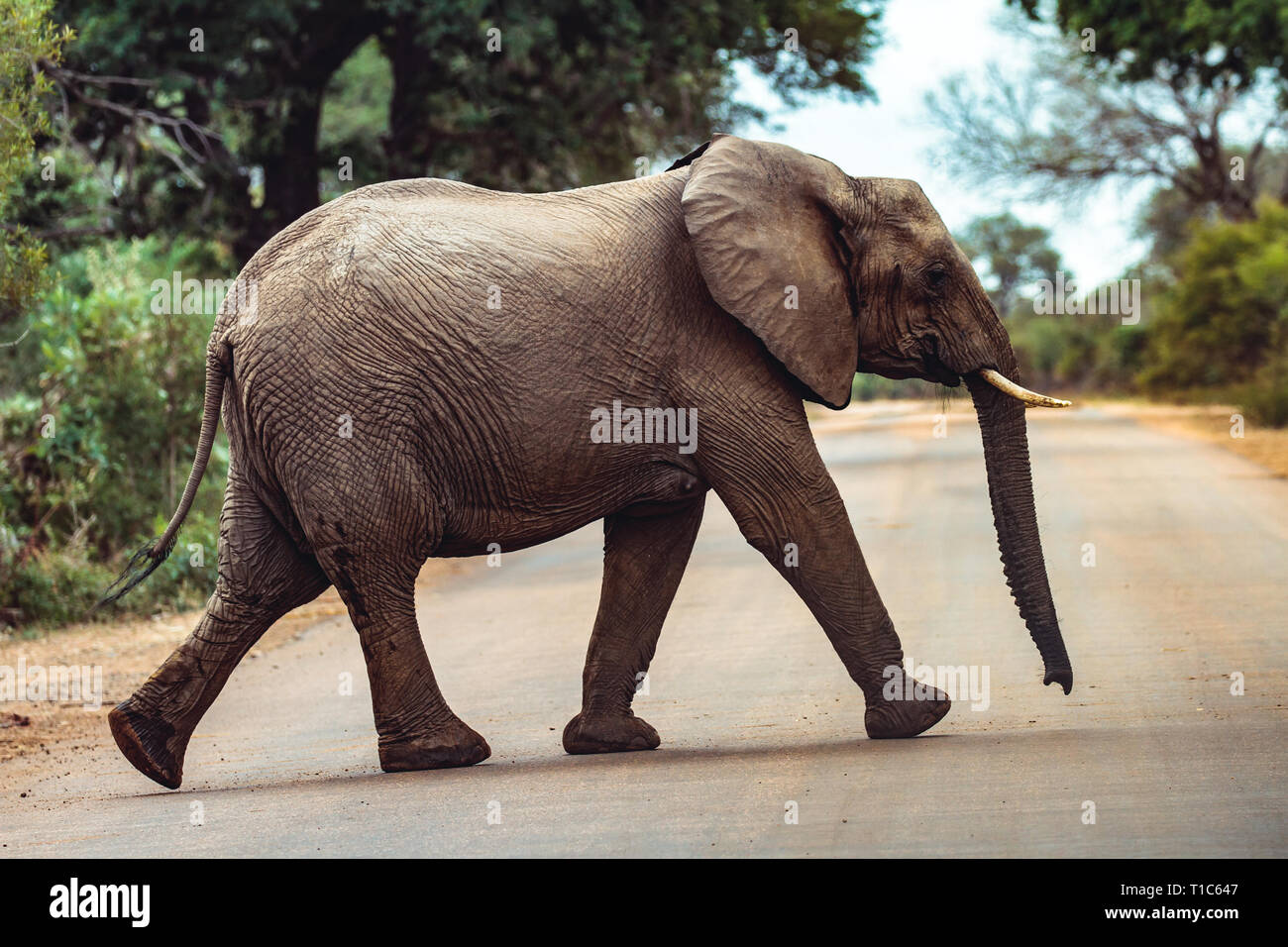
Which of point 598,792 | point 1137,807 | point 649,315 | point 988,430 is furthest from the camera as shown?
point 988,430

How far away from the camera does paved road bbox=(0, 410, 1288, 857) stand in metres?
5.82

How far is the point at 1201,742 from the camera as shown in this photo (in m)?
6.99

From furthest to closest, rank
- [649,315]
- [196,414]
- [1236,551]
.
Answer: [196,414]
[1236,551]
[649,315]

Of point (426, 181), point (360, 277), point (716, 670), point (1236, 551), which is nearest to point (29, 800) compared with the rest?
point (360, 277)

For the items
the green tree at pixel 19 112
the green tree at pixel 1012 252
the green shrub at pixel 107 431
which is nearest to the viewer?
the green tree at pixel 19 112

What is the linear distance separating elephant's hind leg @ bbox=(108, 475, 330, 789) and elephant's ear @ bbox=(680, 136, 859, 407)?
7.73 ft

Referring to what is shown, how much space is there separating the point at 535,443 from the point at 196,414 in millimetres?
9459

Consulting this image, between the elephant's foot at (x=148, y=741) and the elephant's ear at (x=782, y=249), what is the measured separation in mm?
3185

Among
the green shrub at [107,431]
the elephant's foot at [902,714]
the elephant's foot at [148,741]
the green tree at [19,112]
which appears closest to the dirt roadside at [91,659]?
the elephant's foot at [148,741]

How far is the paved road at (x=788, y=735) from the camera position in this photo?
229 inches

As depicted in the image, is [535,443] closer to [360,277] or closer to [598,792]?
[360,277]

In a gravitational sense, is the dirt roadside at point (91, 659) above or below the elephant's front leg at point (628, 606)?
below

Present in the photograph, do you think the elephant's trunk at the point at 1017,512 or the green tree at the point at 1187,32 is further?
the green tree at the point at 1187,32

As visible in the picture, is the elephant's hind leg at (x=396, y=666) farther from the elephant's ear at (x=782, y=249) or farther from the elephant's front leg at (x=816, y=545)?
the elephant's ear at (x=782, y=249)
